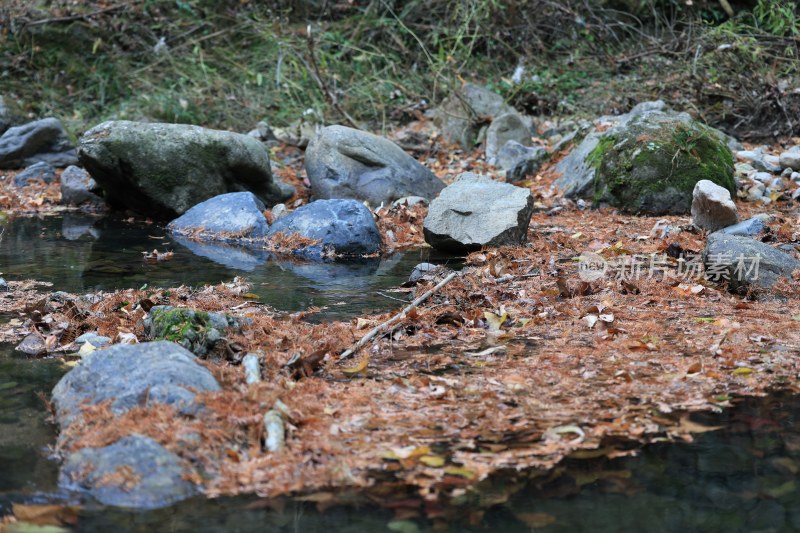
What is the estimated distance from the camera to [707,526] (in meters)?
2.62

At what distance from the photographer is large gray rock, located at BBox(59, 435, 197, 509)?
2.74m

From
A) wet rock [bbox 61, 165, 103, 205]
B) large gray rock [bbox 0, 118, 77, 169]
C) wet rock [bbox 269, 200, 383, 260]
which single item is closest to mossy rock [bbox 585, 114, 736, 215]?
wet rock [bbox 269, 200, 383, 260]

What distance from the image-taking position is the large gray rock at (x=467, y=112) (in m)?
11.4

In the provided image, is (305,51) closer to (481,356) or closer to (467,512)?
(481,356)

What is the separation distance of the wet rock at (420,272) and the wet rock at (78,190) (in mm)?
5266

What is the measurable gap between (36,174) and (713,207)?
8.15 metres

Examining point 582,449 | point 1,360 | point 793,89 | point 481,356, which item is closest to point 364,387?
point 481,356

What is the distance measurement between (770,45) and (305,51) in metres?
6.42

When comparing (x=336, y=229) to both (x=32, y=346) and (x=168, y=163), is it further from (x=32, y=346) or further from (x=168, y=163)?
(x=32, y=346)

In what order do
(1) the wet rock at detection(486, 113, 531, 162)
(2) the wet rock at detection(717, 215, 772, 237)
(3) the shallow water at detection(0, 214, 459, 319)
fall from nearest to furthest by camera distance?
(3) the shallow water at detection(0, 214, 459, 319)
(2) the wet rock at detection(717, 215, 772, 237)
(1) the wet rock at detection(486, 113, 531, 162)

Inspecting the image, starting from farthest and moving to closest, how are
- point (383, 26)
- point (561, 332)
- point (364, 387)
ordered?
point (383, 26) → point (561, 332) → point (364, 387)

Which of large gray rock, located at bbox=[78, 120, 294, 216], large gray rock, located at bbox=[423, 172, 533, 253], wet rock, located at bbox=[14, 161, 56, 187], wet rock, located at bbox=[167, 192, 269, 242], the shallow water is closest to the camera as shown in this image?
the shallow water

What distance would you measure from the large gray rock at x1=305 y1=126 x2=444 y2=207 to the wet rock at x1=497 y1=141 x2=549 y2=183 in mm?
1036

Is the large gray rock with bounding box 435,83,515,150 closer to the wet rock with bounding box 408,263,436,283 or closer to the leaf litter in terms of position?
the wet rock with bounding box 408,263,436,283
